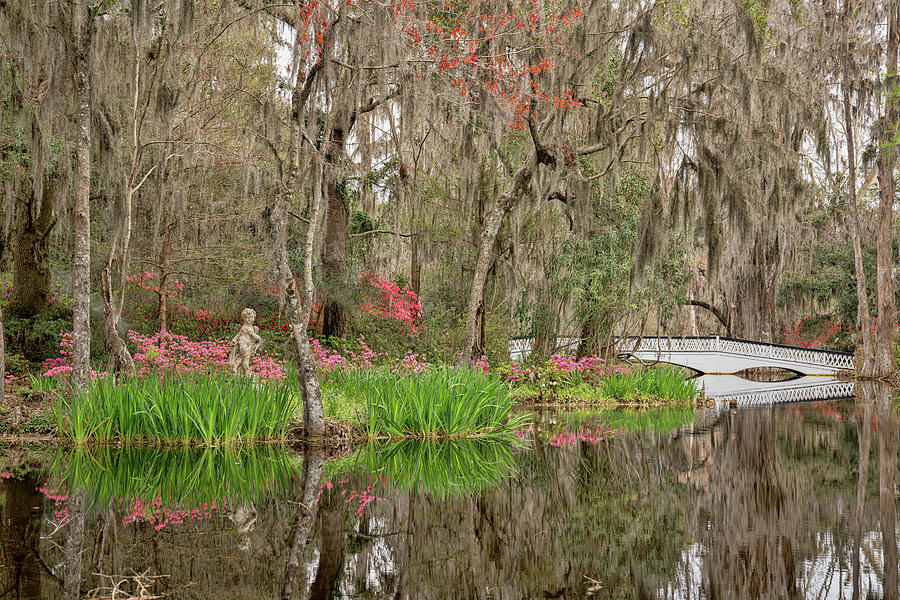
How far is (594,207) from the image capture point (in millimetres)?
16359

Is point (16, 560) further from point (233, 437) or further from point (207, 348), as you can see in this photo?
point (207, 348)

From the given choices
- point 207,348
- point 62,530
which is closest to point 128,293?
point 207,348

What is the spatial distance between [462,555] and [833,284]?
97.8 feet

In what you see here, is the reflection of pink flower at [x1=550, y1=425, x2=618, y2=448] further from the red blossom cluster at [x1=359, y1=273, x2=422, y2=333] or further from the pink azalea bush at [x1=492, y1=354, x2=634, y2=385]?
the red blossom cluster at [x1=359, y1=273, x2=422, y2=333]

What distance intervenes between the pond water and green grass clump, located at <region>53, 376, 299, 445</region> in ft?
1.17

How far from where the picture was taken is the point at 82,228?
9.40 m

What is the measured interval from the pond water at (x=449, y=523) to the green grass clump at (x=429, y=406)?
1.75ft

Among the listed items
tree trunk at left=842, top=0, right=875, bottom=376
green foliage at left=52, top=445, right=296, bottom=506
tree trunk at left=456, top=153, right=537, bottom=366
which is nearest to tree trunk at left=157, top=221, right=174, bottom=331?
tree trunk at left=456, top=153, right=537, bottom=366

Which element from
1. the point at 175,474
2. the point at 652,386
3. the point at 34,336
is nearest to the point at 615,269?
the point at 652,386

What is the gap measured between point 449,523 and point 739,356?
96.9ft

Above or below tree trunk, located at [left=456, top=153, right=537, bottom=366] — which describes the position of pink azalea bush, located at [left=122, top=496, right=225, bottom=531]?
below

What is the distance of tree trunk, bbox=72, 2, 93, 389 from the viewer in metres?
9.28

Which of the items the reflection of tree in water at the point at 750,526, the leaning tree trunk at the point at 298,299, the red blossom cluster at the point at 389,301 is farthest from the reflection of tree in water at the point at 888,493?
the red blossom cluster at the point at 389,301

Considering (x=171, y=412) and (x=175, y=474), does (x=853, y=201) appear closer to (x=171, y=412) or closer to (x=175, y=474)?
(x=171, y=412)
